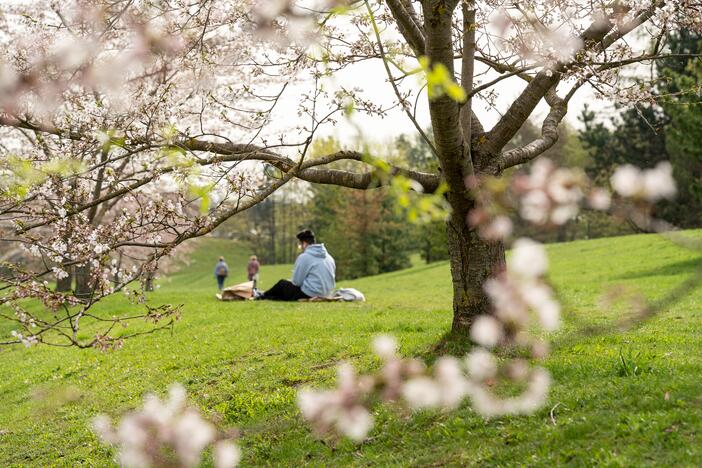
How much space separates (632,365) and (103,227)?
4.55 metres

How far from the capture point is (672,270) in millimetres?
17469

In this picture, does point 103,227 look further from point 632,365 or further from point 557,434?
point 632,365

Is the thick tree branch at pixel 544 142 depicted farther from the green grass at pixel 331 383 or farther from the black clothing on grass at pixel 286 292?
the black clothing on grass at pixel 286 292

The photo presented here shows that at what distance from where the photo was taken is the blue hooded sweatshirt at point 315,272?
1450 cm

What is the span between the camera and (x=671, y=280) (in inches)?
599

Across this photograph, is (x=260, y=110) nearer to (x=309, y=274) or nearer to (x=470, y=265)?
(x=470, y=265)

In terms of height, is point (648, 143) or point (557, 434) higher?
point (648, 143)

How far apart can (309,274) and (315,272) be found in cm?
27

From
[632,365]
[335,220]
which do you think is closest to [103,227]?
[632,365]

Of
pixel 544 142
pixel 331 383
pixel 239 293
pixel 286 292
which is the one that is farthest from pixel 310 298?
pixel 544 142

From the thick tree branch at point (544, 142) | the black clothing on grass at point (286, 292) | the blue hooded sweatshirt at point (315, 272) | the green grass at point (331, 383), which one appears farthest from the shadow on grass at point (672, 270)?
the thick tree branch at point (544, 142)

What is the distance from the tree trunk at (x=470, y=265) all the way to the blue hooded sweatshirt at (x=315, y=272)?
7963 millimetres

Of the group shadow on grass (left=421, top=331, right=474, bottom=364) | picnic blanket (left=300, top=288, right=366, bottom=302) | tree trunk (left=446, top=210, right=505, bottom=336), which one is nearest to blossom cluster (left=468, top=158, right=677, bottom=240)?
tree trunk (left=446, top=210, right=505, bottom=336)

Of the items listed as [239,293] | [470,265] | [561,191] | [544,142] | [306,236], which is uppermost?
[544,142]
